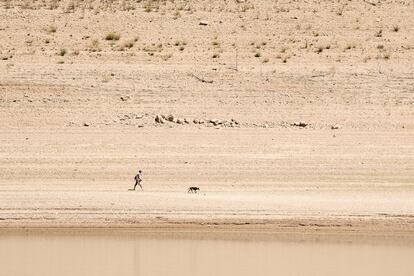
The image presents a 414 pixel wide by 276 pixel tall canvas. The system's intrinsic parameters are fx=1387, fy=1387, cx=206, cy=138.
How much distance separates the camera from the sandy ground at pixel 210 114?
23.4 m

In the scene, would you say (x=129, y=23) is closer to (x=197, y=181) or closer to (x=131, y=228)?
(x=197, y=181)

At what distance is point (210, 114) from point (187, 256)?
7972 millimetres

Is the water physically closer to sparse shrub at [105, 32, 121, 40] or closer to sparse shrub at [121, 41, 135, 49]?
sparse shrub at [121, 41, 135, 49]

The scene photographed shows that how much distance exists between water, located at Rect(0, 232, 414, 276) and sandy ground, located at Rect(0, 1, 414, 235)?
0.46 meters

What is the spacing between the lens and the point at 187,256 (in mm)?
21656

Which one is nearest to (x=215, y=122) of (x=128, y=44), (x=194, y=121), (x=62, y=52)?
(x=194, y=121)

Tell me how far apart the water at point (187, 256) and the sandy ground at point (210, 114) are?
458 millimetres

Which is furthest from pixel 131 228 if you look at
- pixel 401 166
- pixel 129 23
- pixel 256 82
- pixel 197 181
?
pixel 129 23

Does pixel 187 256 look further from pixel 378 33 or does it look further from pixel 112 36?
pixel 378 33

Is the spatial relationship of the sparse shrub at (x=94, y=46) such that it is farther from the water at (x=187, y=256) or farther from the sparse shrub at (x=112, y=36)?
the water at (x=187, y=256)

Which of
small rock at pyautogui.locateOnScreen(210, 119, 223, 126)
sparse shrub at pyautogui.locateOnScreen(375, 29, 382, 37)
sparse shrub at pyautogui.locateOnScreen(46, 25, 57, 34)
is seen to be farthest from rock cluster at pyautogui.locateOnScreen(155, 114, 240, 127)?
sparse shrub at pyautogui.locateOnScreen(375, 29, 382, 37)

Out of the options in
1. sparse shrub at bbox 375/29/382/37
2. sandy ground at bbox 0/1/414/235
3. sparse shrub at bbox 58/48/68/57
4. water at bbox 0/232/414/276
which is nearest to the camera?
water at bbox 0/232/414/276

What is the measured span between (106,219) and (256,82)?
8749mm

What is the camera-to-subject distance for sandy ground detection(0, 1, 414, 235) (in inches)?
920
